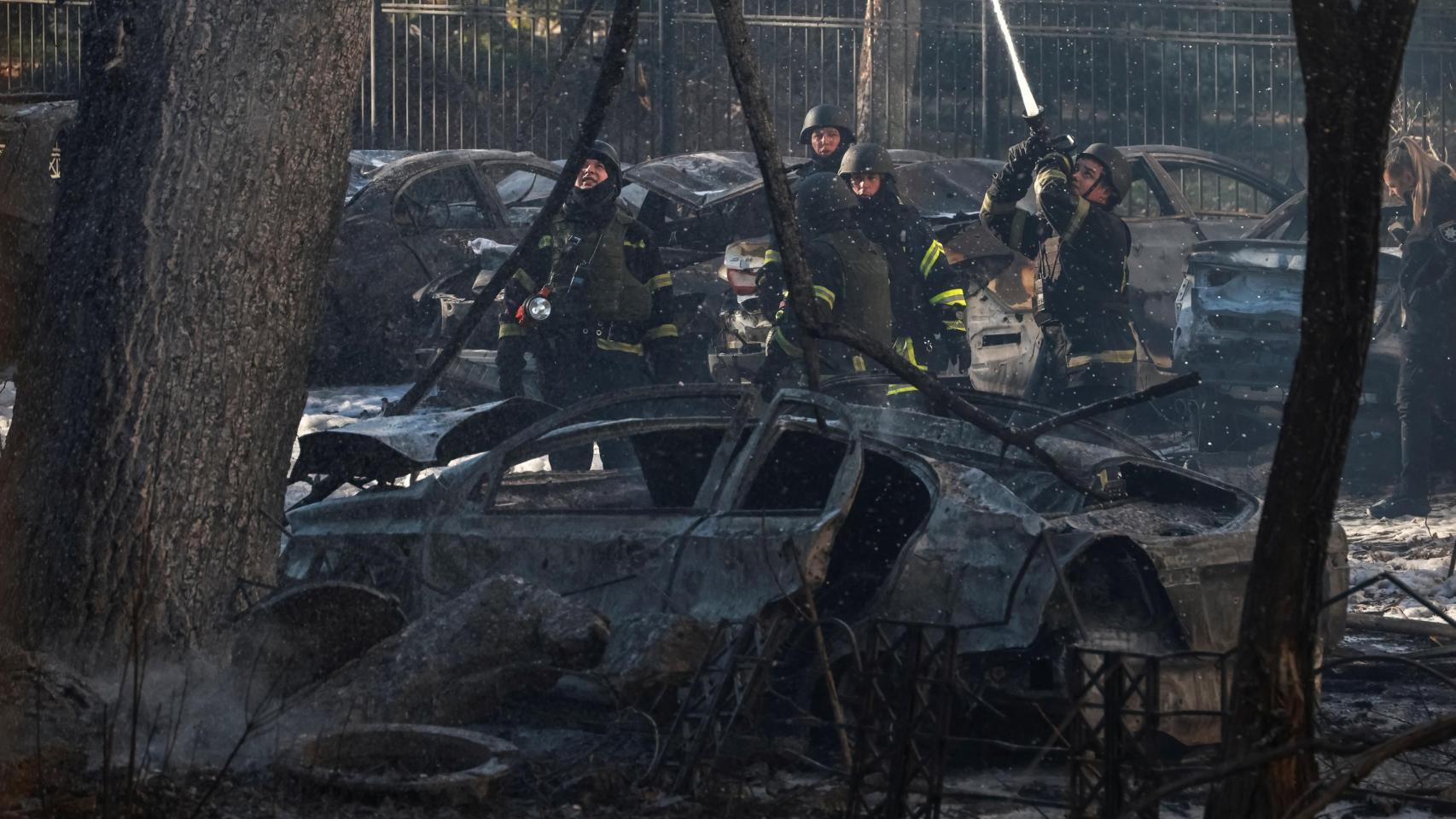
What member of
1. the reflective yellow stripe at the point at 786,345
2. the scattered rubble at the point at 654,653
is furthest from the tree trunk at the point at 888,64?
the scattered rubble at the point at 654,653

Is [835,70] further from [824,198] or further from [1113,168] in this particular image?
[824,198]

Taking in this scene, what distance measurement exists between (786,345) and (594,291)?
1.13 metres

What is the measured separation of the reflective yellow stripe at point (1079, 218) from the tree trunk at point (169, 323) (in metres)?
4.59

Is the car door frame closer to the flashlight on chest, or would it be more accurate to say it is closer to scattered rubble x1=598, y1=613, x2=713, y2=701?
scattered rubble x1=598, y1=613, x2=713, y2=701

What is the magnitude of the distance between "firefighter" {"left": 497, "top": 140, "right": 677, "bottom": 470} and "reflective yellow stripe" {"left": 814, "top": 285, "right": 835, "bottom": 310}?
108cm

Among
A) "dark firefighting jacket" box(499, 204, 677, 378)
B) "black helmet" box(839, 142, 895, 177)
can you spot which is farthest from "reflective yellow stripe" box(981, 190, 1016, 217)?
"dark firefighting jacket" box(499, 204, 677, 378)

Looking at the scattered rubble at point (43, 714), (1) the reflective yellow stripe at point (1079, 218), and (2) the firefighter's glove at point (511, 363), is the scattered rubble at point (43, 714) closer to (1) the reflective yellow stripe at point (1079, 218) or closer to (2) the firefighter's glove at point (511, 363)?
(2) the firefighter's glove at point (511, 363)

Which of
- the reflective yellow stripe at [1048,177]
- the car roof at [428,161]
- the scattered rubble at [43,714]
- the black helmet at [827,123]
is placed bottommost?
the scattered rubble at [43,714]

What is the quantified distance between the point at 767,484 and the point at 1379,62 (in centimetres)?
347

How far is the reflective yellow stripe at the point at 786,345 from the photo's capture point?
814cm

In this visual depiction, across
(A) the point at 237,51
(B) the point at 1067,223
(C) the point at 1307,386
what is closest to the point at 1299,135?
(B) the point at 1067,223

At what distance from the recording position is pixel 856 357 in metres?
8.46

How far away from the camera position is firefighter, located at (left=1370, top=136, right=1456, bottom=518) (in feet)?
29.6

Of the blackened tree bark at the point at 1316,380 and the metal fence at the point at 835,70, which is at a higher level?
the metal fence at the point at 835,70
